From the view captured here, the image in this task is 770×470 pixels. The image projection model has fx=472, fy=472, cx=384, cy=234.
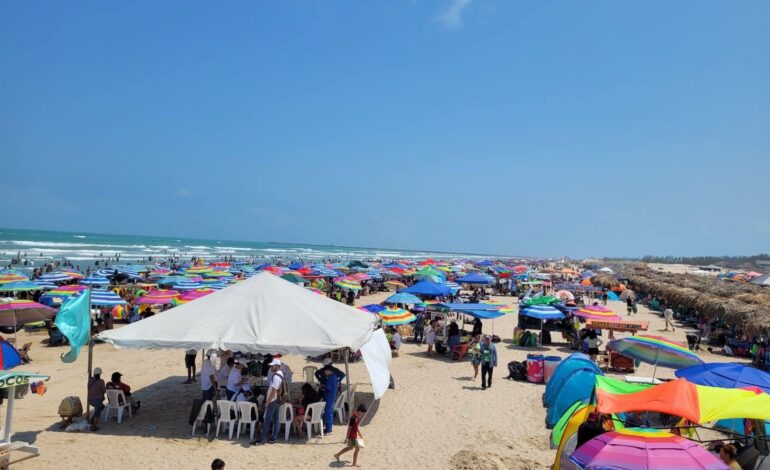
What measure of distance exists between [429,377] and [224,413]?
18.6ft

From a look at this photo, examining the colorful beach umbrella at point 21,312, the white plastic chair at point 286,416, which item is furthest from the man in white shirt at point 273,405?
the colorful beach umbrella at point 21,312

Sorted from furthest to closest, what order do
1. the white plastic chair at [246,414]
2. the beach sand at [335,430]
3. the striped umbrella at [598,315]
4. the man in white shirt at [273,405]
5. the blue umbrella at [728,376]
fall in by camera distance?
the striped umbrella at [598,315] < the white plastic chair at [246,414] < the man in white shirt at [273,405] < the beach sand at [335,430] < the blue umbrella at [728,376]

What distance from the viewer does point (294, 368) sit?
12703mm

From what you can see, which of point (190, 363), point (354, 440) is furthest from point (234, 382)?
point (190, 363)

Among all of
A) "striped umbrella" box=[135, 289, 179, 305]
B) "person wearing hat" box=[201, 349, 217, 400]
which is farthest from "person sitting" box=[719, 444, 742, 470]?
"striped umbrella" box=[135, 289, 179, 305]

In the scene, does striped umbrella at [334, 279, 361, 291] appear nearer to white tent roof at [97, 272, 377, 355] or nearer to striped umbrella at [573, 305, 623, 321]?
striped umbrella at [573, 305, 623, 321]

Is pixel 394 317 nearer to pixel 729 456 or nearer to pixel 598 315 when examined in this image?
pixel 598 315

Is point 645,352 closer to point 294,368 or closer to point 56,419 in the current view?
point 294,368

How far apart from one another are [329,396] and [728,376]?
5.87 metres

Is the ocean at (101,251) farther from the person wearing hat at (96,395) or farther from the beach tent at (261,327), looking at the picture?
the beach tent at (261,327)

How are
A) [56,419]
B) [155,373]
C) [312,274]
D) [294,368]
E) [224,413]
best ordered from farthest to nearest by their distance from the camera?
[312,274], [294,368], [155,373], [56,419], [224,413]

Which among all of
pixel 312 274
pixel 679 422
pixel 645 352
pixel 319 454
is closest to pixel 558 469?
pixel 679 422

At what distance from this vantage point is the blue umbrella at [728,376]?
242 inches

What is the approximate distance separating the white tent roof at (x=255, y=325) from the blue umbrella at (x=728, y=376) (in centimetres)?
499
